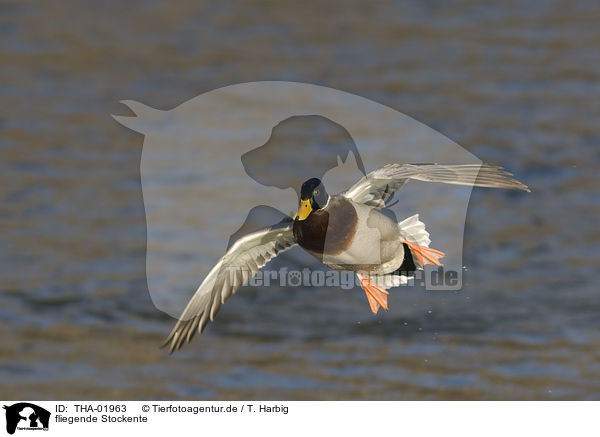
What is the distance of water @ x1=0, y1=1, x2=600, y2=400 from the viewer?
588 centimetres

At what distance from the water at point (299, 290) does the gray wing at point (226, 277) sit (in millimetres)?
1326

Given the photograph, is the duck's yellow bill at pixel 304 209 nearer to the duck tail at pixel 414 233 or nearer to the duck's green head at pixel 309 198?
the duck's green head at pixel 309 198

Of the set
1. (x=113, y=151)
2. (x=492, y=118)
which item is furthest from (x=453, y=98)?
(x=113, y=151)

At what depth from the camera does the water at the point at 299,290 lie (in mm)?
5883

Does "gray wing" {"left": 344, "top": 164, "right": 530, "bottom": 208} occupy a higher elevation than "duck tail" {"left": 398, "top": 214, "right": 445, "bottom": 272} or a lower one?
higher

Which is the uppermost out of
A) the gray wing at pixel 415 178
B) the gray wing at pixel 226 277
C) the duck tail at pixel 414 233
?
the gray wing at pixel 415 178

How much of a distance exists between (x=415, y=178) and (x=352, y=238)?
420 mm

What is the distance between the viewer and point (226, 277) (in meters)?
4.60

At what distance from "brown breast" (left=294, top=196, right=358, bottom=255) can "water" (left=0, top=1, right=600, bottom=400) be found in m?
1.94

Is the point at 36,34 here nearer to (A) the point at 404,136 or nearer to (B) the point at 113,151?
(B) the point at 113,151

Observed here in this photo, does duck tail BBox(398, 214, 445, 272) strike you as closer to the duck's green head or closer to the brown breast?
the brown breast

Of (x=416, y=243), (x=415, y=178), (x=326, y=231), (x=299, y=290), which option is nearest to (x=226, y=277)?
(x=326, y=231)

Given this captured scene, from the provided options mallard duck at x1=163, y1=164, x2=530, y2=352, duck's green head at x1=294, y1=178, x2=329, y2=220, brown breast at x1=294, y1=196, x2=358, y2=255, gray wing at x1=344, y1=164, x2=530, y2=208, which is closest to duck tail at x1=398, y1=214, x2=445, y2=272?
mallard duck at x1=163, y1=164, x2=530, y2=352

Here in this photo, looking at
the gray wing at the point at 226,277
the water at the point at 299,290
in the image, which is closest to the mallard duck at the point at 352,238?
the gray wing at the point at 226,277
